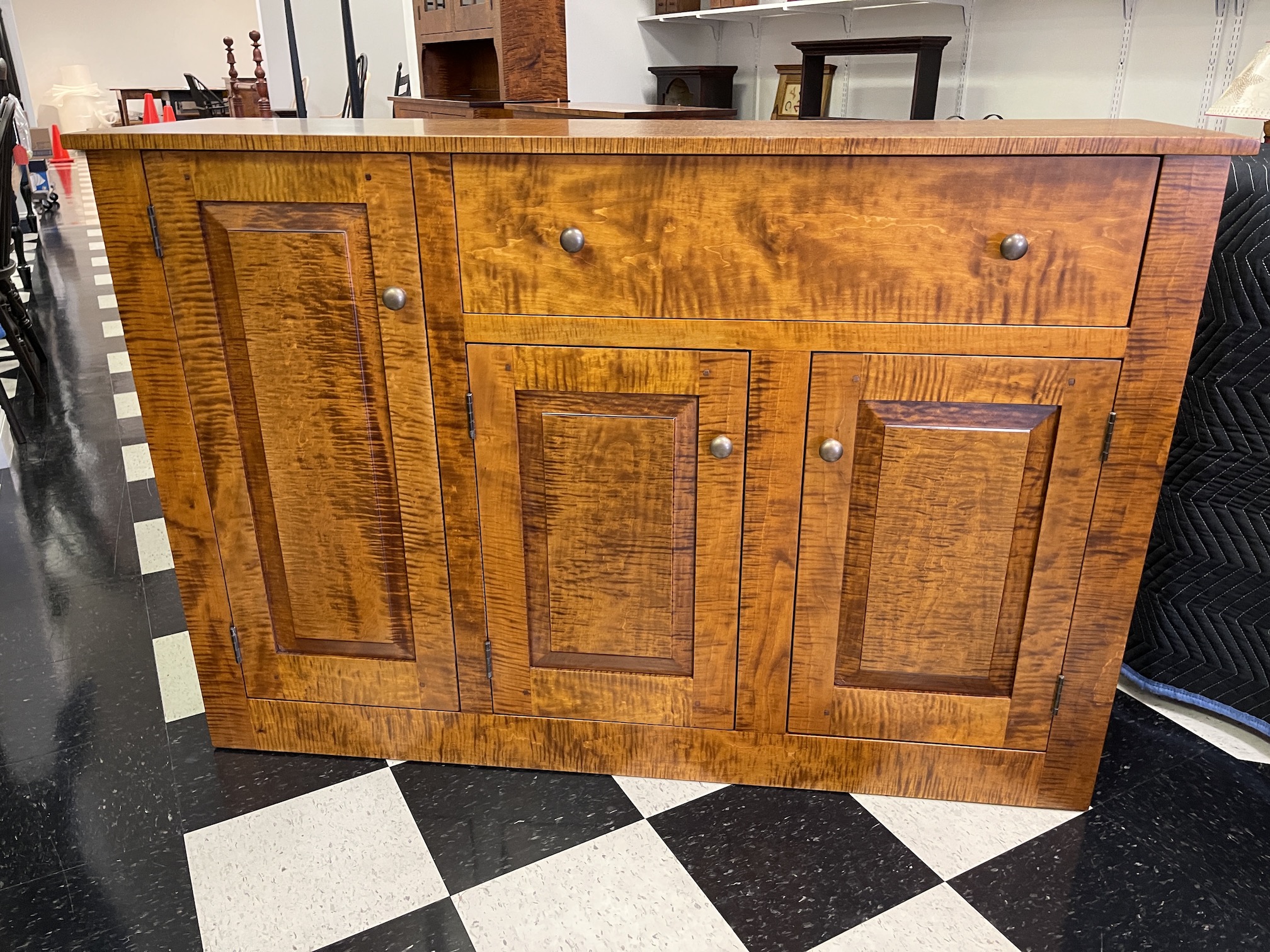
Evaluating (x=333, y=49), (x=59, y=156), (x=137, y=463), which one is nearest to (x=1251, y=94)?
(x=137, y=463)

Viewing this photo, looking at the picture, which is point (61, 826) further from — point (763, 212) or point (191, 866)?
point (763, 212)

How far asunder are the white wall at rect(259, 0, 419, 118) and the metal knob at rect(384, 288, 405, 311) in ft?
16.0

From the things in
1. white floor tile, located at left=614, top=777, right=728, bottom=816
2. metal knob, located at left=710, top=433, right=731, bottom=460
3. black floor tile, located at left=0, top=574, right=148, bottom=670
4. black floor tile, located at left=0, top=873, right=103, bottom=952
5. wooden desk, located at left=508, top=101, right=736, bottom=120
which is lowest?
black floor tile, located at left=0, top=873, right=103, bottom=952

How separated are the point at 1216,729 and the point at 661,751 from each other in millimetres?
954

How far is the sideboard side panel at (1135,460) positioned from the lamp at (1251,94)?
0.88m

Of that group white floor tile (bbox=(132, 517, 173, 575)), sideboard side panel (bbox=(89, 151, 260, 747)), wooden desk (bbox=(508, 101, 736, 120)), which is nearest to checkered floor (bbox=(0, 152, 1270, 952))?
sideboard side panel (bbox=(89, 151, 260, 747))

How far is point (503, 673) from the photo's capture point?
132 centimetres

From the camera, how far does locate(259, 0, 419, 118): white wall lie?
20.3ft

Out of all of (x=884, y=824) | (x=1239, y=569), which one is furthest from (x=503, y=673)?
(x=1239, y=569)

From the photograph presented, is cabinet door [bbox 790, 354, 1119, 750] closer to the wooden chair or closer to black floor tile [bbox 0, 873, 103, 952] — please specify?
black floor tile [bbox 0, 873, 103, 952]

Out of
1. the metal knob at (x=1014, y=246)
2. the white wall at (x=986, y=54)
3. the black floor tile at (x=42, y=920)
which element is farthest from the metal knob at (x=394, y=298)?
the white wall at (x=986, y=54)

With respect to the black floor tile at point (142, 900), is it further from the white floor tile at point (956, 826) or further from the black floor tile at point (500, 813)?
the white floor tile at point (956, 826)

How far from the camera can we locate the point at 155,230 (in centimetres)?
112

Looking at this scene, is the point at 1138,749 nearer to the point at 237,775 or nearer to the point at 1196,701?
the point at 1196,701
